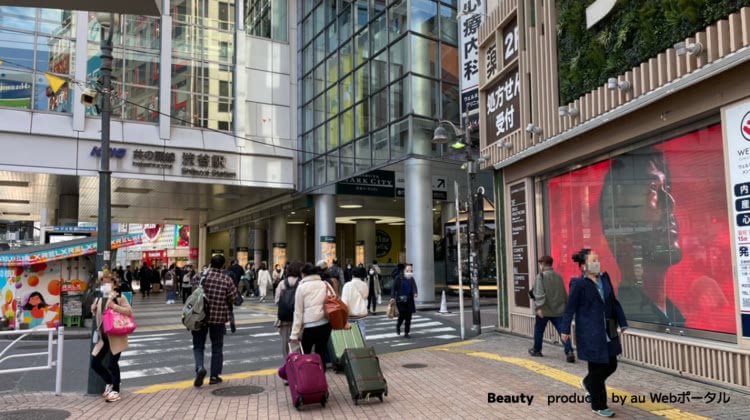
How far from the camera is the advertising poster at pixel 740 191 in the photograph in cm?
659

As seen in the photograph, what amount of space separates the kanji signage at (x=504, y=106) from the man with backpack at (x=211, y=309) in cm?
729

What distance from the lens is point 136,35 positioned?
26844 mm

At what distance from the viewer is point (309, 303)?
23.2 ft

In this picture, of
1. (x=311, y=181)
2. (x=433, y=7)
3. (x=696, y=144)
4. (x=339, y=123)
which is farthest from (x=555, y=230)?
(x=311, y=181)

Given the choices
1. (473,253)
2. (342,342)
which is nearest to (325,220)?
(473,253)

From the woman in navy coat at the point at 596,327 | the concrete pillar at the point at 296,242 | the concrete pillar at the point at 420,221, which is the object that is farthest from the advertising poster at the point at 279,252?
the woman in navy coat at the point at 596,327

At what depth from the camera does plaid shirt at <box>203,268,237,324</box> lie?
24.5 ft

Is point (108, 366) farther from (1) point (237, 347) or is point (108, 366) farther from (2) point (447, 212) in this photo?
(2) point (447, 212)

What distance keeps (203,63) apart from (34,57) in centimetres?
732

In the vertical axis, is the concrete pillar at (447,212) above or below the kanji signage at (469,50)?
below

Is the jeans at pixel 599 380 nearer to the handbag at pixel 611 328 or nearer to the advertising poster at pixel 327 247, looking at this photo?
the handbag at pixel 611 328

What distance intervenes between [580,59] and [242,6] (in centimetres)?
2376

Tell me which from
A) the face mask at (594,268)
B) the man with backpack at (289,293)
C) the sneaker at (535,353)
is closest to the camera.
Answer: the face mask at (594,268)

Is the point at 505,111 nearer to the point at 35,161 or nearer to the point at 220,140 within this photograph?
the point at 220,140
